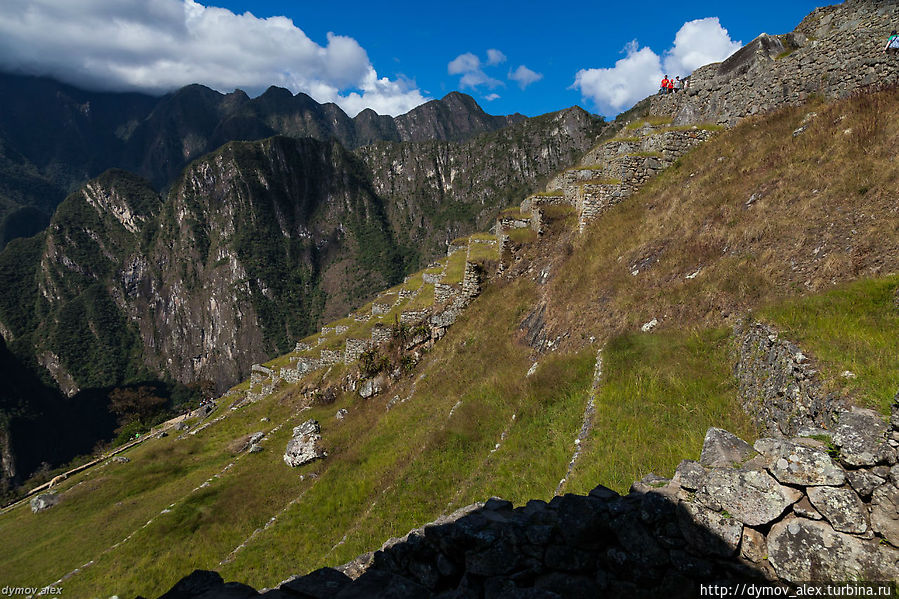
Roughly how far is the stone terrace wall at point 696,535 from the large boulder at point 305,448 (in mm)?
12625

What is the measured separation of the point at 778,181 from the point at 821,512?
9991mm

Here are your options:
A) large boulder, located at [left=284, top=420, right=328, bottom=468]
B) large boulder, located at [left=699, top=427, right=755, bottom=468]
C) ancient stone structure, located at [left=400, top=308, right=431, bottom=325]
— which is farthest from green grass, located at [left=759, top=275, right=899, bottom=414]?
large boulder, located at [left=284, top=420, right=328, bottom=468]

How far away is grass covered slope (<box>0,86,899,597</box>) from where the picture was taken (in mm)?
6219

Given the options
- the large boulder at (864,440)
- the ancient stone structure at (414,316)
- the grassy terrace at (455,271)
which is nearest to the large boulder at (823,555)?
the large boulder at (864,440)

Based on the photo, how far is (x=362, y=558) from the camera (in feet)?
17.5

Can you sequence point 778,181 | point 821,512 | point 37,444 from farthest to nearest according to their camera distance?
1. point 37,444
2. point 778,181
3. point 821,512

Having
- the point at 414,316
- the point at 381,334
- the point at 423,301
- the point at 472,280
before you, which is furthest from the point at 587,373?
the point at 381,334


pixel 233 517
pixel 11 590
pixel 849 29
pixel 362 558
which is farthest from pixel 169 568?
pixel 849 29

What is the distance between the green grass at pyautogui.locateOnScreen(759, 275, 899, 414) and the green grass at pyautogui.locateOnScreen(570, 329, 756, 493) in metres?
1.33

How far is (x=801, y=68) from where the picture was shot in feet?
45.5

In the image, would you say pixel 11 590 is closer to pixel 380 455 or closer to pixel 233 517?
pixel 233 517

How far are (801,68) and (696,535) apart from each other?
18.4 m

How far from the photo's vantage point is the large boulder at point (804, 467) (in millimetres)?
2941

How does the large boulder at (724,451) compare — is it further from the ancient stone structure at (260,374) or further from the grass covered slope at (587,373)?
the ancient stone structure at (260,374)
